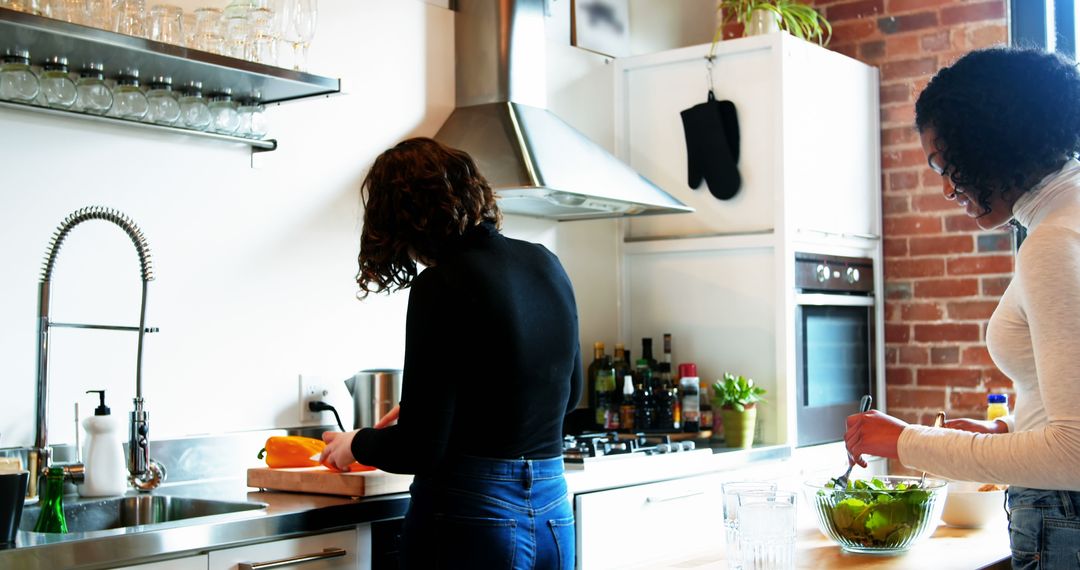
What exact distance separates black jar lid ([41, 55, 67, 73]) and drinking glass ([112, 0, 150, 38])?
13 cm

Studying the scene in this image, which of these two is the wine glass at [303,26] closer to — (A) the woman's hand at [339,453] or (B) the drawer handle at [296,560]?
(A) the woman's hand at [339,453]

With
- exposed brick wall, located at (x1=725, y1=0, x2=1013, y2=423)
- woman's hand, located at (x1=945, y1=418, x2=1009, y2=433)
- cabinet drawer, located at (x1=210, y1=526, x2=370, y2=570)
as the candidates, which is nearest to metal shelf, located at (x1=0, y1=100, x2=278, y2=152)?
cabinet drawer, located at (x1=210, y1=526, x2=370, y2=570)

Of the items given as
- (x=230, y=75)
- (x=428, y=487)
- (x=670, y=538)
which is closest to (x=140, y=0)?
(x=230, y=75)

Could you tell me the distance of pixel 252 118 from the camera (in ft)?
9.60

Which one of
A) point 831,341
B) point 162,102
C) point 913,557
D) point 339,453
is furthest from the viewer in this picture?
point 831,341

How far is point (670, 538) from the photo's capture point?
10.7ft

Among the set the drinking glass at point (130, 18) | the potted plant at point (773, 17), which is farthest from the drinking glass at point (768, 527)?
the potted plant at point (773, 17)

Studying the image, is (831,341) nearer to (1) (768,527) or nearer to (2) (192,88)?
(2) (192,88)

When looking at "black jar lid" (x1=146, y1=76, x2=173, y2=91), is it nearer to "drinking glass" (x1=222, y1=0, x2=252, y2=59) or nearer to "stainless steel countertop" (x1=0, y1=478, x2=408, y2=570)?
"drinking glass" (x1=222, y1=0, x2=252, y2=59)

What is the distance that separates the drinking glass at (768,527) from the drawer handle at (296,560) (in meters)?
0.95

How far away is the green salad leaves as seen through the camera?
6.59 ft

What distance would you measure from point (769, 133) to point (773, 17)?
475mm

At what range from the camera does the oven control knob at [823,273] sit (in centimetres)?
402

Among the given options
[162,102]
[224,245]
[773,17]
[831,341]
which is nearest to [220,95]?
[162,102]
